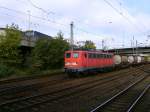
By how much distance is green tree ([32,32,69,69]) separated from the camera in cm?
3588

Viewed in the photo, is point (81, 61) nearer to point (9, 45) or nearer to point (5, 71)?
point (5, 71)

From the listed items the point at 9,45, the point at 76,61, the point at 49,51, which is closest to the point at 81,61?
the point at 76,61

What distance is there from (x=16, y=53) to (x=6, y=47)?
139 cm

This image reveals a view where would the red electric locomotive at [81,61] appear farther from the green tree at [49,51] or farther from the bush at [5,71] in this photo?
the green tree at [49,51]

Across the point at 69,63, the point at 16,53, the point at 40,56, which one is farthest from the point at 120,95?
the point at 40,56

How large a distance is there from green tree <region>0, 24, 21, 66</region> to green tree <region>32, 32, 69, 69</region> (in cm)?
358

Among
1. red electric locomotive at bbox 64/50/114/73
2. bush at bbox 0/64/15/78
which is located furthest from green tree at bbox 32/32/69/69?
red electric locomotive at bbox 64/50/114/73

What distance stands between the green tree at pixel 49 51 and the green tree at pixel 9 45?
358cm

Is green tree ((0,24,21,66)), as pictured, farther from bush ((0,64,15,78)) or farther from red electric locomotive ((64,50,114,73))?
red electric locomotive ((64,50,114,73))

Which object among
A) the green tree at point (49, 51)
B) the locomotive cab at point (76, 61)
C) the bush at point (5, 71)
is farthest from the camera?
the green tree at point (49, 51)

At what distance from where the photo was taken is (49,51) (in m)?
36.3

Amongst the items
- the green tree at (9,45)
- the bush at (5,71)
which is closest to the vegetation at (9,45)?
the green tree at (9,45)

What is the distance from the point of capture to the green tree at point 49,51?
1412 inches

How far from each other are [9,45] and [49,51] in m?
6.77
